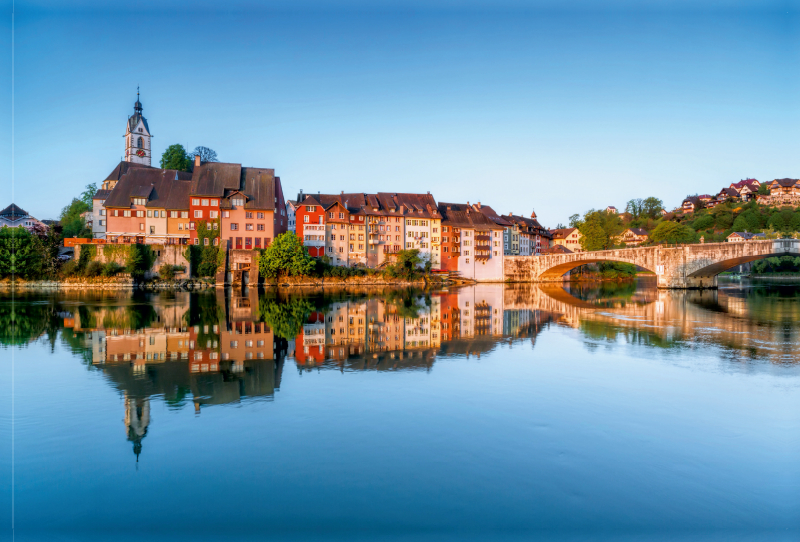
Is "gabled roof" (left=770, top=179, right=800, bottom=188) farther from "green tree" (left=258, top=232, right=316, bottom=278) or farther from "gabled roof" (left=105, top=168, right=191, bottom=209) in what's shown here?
"gabled roof" (left=105, top=168, right=191, bottom=209)

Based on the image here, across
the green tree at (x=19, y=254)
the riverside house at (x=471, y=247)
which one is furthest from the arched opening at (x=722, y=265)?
the green tree at (x=19, y=254)

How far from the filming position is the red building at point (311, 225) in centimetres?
6619

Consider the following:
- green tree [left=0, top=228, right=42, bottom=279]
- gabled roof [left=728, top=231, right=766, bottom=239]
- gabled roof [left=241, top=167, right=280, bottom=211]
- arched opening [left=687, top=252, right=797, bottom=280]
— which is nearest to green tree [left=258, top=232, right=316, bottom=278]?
gabled roof [left=241, top=167, right=280, bottom=211]

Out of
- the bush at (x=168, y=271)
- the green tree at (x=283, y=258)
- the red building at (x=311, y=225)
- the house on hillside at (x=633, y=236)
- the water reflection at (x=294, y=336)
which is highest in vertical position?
the house on hillside at (x=633, y=236)

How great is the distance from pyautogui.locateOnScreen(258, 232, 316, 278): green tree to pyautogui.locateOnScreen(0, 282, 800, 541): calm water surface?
1594 inches

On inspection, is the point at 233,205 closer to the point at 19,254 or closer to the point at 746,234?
the point at 19,254

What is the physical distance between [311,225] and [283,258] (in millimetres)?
10737

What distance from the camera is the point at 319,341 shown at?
17484mm

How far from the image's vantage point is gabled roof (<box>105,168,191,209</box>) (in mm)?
56750

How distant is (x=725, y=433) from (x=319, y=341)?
12.3 m

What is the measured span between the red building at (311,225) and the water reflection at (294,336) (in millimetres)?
35871

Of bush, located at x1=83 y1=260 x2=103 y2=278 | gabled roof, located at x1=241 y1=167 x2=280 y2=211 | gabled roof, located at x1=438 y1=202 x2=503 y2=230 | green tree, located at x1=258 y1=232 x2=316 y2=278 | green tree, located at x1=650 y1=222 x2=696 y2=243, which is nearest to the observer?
bush, located at x1=83 y1=260 x2=103 y2=278

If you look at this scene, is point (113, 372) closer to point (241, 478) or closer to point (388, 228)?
point (241, 478)

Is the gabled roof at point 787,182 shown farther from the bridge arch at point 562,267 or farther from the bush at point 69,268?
the bush at point 69,268
